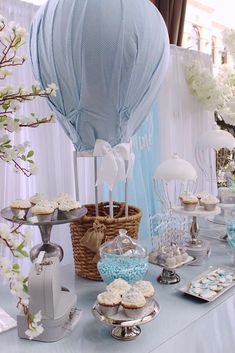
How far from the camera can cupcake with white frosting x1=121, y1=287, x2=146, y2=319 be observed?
2.45 ft

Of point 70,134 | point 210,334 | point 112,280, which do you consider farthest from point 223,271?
point 70,134

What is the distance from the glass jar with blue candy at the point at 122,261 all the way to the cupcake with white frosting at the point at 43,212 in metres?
0.17

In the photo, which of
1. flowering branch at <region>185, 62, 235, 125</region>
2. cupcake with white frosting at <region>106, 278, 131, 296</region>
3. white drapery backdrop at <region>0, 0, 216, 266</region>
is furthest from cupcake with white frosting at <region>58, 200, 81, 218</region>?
flowering branch at <region>185, 62, 235, 125</region>

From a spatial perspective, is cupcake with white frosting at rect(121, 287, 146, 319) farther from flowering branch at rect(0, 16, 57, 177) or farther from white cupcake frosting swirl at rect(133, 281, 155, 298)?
flowering branch at rect(0, 16, 57, 177)

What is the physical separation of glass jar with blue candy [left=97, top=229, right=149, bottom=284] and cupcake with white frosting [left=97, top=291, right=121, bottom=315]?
0.42 ft

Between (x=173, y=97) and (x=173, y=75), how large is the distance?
153mm

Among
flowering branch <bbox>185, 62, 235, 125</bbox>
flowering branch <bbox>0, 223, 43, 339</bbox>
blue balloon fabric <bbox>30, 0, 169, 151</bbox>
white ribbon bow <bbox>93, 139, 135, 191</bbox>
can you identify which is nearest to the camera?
flowering branch <bbox>0, 223, 43, 339</bbox>

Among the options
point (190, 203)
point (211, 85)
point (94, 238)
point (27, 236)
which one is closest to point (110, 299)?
point (94, 238)

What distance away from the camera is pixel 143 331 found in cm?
81

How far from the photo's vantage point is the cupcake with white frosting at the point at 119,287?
81 cm

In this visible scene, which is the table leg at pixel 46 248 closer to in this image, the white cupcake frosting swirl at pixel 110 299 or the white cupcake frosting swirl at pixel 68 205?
the white cupcake frosting swirl at pixel 68 205

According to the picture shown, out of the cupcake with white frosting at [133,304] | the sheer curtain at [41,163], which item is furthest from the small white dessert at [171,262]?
the sheer curtain at [41,163]

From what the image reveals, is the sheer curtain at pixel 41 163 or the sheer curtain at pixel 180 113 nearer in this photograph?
the sheer curtain at pixel 41 163

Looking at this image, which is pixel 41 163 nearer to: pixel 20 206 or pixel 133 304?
pixel 20 206
